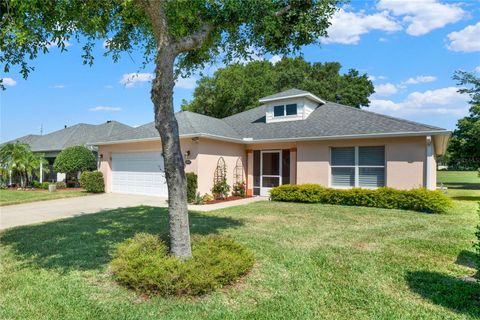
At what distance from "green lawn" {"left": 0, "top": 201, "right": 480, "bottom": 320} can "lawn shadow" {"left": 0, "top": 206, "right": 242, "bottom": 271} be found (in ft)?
0.09

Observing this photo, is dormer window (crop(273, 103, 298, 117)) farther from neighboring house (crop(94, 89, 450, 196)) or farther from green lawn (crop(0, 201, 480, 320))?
green lawn (crop(0, 201, 480, 320))

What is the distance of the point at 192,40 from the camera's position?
226 inches

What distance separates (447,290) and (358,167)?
9888 millimetres

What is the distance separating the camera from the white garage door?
16.0 metres

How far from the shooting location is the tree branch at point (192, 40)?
5.48 m

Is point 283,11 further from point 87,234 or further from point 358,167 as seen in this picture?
point 358,167

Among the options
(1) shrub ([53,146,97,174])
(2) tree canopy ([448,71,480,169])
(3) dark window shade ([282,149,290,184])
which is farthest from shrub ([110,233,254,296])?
(2) tree canopy ([448,71,480,169])

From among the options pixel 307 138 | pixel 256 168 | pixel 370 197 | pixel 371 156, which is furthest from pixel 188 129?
pixel 370 197

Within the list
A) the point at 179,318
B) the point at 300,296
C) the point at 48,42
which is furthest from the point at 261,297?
the point at 48,42

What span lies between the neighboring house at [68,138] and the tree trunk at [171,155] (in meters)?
18.8

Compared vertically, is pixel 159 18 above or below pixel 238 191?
above

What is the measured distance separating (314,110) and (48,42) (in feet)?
47.2

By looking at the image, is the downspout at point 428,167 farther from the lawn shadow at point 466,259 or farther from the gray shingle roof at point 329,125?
the lawn shadow at point 466,259

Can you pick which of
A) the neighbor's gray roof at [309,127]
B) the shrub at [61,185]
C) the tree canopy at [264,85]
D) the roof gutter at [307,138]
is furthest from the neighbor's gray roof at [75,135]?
the tree canopy at [264,85]
